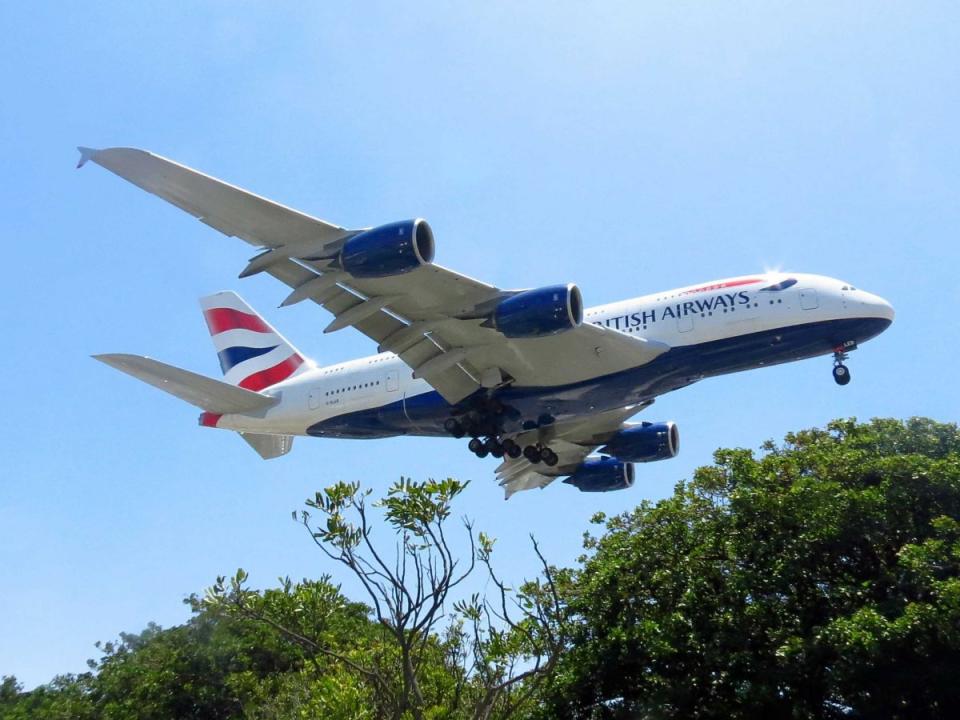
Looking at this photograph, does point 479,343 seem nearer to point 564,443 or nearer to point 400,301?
point 400,301

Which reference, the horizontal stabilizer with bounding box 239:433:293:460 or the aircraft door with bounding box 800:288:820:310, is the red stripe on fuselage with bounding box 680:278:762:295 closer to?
the aircraft door with bounding box 800:288:820:310

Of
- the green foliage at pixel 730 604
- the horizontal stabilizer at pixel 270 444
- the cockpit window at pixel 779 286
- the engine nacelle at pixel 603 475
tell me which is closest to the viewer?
the green foliage at pixel 730 604

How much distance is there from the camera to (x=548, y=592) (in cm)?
2212

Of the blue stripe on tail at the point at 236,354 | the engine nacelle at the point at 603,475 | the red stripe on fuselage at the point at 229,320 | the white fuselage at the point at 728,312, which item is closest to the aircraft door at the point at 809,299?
the white fuselage at the point at 728,312

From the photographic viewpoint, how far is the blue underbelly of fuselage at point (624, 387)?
76.1 feet

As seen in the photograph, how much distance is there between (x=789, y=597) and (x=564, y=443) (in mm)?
9515

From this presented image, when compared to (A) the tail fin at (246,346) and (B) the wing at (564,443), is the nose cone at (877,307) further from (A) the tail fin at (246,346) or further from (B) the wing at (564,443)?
(A) the tail fin at (246,346)

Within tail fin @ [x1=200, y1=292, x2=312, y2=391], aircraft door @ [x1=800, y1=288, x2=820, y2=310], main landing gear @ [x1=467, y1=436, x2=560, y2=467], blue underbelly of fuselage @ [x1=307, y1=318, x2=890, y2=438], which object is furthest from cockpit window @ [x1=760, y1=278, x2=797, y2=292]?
tail fin @ [x1=200, y1=292, x2=312, y2=391]

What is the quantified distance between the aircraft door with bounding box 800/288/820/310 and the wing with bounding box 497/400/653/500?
5.46 m

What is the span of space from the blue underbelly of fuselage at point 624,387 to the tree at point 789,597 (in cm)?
278

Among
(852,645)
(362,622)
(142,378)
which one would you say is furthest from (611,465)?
(362,622)

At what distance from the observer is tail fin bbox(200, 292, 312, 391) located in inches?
1270

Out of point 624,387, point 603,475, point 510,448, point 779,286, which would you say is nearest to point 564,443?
point 603,475

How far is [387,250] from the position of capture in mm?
19797
